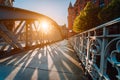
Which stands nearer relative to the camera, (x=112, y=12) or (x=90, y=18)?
(x=112, y=12)

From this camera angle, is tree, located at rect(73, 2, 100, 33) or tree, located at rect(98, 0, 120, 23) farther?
tree, located at rect(73, 2, 100, 33)

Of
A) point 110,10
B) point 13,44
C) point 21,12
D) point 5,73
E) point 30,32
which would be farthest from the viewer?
point 110,10

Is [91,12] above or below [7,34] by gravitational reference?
above

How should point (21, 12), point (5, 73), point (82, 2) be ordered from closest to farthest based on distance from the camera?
point (5, 73) < point (21, 12) < point (82, 2)

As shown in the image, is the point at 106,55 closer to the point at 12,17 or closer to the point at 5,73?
the point at 5,73

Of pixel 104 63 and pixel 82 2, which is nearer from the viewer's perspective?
pixel 104 63

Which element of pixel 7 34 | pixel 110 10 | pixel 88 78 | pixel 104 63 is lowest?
pixel 88 78

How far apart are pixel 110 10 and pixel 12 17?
37.0 ft

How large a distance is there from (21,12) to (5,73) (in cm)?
879

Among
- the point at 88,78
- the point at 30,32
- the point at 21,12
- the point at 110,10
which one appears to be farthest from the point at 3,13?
the point at 110,10

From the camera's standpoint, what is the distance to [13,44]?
11852 mm

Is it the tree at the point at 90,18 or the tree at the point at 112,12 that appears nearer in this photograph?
the tree at the point at 112,12

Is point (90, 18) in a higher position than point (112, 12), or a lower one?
higher

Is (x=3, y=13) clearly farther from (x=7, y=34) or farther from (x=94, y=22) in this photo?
(x=94, y=22)
